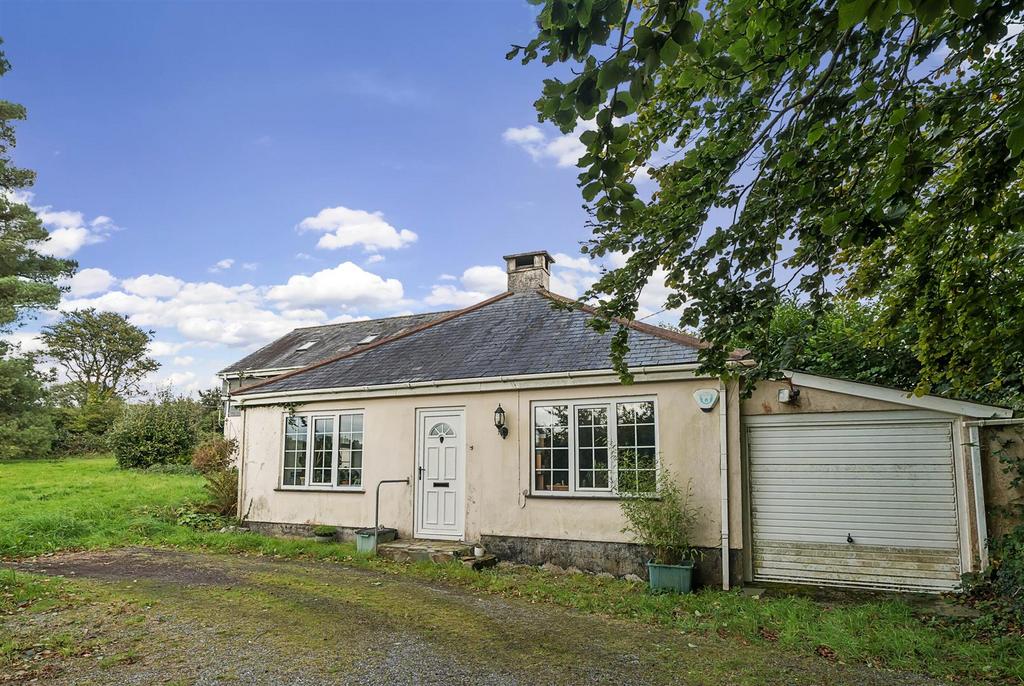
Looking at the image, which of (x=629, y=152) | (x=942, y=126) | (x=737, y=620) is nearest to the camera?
(x=629, y=152)

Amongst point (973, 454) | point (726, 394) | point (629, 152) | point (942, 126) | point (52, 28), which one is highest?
point (52, 28)

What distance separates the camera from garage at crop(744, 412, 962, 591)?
824cm

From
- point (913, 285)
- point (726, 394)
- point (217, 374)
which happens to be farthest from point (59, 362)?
point (913, 285)

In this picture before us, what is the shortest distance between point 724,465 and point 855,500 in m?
1.81

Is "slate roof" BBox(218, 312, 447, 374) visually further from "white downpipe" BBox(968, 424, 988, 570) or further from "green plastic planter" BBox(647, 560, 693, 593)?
"white downpipe" BBox(968, 424, 988, 570)

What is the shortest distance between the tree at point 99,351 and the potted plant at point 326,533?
2930 centimetres

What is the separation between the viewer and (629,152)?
2891mm

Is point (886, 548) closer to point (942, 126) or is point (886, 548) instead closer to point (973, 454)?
point (973, 454)

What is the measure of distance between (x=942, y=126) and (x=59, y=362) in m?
43.4

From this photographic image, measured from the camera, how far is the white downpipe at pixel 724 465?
8.75 meters

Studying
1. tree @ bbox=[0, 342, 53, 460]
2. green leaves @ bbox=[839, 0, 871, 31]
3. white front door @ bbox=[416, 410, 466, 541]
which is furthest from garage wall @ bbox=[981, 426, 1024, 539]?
tree @ bbox=[0, 342, 53, 460]

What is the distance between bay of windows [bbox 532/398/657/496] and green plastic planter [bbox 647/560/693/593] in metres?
1.12

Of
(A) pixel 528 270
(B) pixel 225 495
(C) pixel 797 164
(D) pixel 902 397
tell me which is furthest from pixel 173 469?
(C) pixel 797 164

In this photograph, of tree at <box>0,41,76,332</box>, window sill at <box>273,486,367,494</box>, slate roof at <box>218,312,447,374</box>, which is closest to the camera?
window sill at <box>273,486,367,494</box>
